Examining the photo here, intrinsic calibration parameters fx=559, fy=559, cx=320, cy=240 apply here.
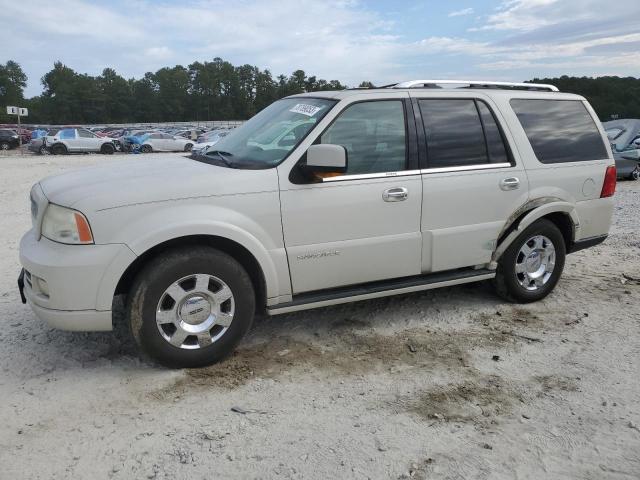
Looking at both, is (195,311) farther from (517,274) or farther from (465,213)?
(517,274)

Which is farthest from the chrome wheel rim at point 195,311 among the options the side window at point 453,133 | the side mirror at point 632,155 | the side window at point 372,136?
the side mirror at point 632,155

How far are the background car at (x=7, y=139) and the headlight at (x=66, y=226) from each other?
3960cm

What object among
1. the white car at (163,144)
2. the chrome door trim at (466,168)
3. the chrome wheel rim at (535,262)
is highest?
the chrome door trim at (466,168)

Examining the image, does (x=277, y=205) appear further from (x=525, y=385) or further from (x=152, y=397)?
(x=525, y=385)

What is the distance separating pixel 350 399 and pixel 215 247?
1.33 metres

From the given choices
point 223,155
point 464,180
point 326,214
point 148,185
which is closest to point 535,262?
point 464,180

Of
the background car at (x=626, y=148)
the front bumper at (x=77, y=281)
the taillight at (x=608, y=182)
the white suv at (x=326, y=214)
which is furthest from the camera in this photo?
the background car at (x=626, y=148)

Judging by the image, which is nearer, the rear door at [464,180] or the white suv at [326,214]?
the white suv at [326,214]

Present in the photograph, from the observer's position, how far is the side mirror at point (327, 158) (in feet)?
12.0

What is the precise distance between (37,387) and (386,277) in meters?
2.49

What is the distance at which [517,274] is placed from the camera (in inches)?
196

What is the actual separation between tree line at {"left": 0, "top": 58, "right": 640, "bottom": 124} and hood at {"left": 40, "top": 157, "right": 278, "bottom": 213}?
359 feet

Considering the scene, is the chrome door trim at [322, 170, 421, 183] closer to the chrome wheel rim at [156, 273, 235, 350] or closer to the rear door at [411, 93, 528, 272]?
the rear door at [411, 93, 528, 272]

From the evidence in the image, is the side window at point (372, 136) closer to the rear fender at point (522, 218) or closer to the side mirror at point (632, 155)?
the rear fender at point (522, 218)
